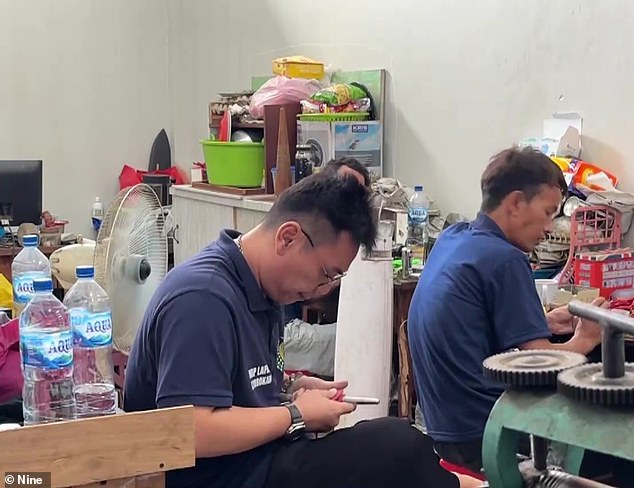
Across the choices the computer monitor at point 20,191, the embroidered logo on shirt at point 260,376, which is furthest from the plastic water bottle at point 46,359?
the computer monitor at point 20,191

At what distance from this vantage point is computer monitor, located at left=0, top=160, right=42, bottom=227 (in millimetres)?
4242

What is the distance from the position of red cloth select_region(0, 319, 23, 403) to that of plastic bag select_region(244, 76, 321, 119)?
262 cm

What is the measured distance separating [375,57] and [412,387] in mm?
1743

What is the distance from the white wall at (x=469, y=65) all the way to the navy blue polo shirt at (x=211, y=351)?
7.21 feet

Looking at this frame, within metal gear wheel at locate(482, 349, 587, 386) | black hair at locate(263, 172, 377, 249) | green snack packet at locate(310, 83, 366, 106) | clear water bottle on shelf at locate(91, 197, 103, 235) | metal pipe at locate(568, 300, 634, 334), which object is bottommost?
clear water bottle on shelf at locate(91, 197, 103, 235)

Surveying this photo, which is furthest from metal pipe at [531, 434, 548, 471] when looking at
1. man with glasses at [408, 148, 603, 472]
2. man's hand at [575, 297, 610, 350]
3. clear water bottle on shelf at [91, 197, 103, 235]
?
clear water bottle on shelf at [91, 197, 103, 235]

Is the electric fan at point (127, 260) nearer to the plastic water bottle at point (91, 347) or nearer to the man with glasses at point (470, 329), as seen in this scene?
the plastic water bottle at point (91, 347)

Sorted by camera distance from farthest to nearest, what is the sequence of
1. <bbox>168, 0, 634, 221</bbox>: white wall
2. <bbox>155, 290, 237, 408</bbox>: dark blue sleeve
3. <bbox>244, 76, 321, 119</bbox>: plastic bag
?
1. <bbox>244, 76, 321, 119</bbox>: plastic bag
2. <bbox>168, 0, 634, 221</bbox>: white wall
3. <bbox>155, 290, 237, 408</bbox>: dark blue sleeve

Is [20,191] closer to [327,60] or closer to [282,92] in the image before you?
[282,92]

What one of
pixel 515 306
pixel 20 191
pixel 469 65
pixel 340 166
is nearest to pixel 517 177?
pixel 515 306

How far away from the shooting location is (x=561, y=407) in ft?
3.77

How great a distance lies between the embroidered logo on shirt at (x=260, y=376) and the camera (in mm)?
1637

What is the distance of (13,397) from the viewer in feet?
6.87

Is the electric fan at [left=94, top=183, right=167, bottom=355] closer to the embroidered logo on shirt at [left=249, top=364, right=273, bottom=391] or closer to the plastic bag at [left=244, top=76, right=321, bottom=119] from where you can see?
the embroidered logo on shirt at [left=249, top=364, right=273, bottom=391]
